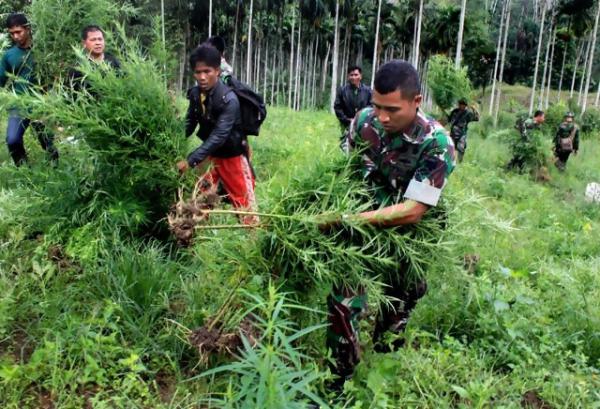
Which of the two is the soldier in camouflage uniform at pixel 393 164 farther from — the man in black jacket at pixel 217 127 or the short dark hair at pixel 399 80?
the man in black jacket at pixel 217 127

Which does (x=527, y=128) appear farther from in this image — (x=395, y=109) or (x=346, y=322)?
(x=346, y=322)

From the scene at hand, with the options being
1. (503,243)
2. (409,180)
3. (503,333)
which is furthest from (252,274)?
(503,243)

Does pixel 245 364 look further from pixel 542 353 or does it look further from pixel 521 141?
pixel 521 141

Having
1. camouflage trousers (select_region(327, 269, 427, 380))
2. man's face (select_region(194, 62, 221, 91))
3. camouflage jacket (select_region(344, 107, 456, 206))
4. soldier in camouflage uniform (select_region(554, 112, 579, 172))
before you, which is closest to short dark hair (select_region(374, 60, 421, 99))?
camouflage jacket (select_region(344, 107, 456, 206))

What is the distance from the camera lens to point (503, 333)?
3215 mm

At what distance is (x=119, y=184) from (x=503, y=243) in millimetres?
3701

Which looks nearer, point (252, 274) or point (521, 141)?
point (252, 274)

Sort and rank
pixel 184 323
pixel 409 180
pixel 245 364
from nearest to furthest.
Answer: pixel 245 364 < pixel 409 180 < pixel 184 323

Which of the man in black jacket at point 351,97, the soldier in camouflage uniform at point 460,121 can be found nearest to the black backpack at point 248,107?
the man in black jacket at point 351,97

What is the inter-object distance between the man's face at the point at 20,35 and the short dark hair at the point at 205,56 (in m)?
1.92

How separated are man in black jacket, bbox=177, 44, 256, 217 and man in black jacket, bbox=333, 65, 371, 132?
3094 mm

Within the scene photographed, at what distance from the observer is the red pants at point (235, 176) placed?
396 cm

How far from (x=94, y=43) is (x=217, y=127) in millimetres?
1267

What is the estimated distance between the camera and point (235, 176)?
157 inches
